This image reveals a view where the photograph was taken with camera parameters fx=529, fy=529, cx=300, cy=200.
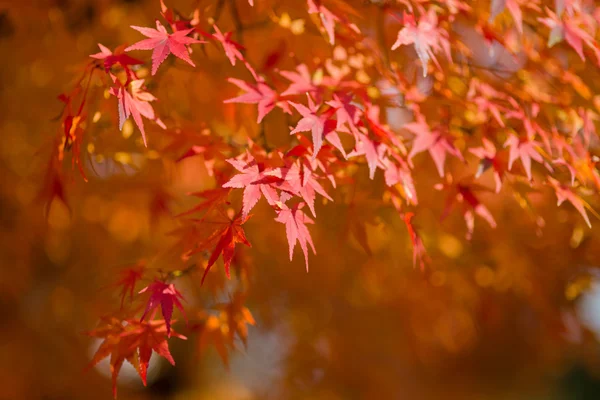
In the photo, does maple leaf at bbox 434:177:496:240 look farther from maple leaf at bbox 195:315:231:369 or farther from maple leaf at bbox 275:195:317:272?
maple leaf at bbox 195:315:231:369

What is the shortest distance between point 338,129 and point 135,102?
Result: 1.39 feet

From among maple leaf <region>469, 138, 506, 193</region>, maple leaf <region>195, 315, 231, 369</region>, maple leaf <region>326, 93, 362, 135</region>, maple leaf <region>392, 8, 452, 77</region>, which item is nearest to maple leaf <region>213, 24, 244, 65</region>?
maple leaf <region>326, 93, 362, 135</region>

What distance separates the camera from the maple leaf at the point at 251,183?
3.16 feet

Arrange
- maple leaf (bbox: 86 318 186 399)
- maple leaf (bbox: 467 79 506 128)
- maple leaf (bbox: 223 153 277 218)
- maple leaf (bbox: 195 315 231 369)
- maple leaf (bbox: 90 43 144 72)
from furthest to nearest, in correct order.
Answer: maple leaf (bbox: 195 315 231 369) < maple leaf (bbox: 467 79 506 128) < maple leaf (bbox: 86 318 186 399) < maple leaf (bbox: 90 43 144 72) < maple leaf (bbox: 223 153 277 218)

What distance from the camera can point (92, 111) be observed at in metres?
1.36

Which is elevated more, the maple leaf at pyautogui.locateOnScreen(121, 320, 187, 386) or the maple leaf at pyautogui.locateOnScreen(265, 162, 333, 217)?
the maple leaf at pyautogui.locateOnScreen(265, 162, 333, 217)

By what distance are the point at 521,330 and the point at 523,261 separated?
470cm

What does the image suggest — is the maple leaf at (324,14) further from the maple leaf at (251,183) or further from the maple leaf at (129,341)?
the maple leaf at (129,341)

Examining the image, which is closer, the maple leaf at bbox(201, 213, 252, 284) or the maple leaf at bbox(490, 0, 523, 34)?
the maple leaf at bbox(201, 213, 252, 284)

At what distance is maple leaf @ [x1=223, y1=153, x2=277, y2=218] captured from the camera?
3.16 ft

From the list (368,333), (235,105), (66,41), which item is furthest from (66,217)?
(368,333)

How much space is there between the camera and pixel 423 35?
1.20 m

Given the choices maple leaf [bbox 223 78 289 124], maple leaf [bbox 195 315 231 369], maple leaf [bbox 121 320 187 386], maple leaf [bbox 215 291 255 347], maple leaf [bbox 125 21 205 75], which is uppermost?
maple leaf [bbox 125 21 205 75]

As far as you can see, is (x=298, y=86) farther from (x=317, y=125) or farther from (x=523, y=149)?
(x=523, y=149)
